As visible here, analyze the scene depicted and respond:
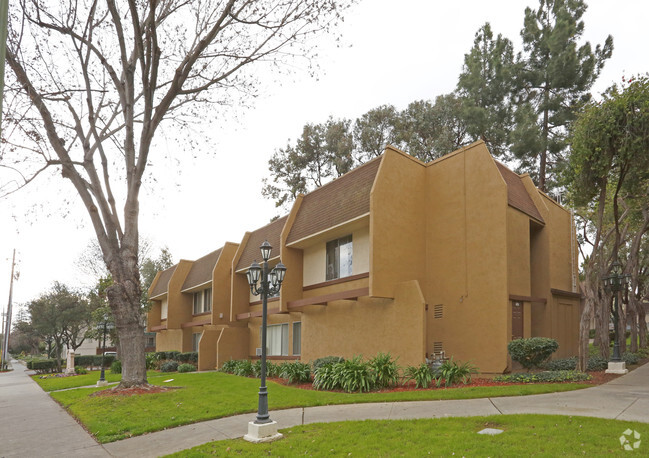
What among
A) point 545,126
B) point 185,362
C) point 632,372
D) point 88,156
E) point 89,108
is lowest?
point 185,362

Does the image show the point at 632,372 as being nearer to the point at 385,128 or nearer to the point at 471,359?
the point at 471,359

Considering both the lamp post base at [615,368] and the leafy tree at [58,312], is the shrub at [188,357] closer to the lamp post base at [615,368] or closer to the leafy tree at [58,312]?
the leafy tree at [58,312]

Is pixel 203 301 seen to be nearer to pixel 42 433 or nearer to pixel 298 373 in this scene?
pixel 298 373

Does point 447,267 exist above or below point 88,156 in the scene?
below

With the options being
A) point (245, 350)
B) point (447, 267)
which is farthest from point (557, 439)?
point (245, 350)

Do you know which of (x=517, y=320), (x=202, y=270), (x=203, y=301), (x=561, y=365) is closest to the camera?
(x=561, y=365)

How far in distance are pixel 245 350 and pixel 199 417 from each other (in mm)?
15575

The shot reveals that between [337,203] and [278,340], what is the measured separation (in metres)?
8.74

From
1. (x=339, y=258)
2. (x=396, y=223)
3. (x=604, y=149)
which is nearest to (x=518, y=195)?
(x=604, y=149)

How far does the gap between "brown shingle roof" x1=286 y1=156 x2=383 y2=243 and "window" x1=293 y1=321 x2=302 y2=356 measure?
13.3ft

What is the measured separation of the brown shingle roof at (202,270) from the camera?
3044 cm

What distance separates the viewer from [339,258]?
64.6ft

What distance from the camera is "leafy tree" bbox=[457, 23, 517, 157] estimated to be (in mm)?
29938

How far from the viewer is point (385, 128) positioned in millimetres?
36156
